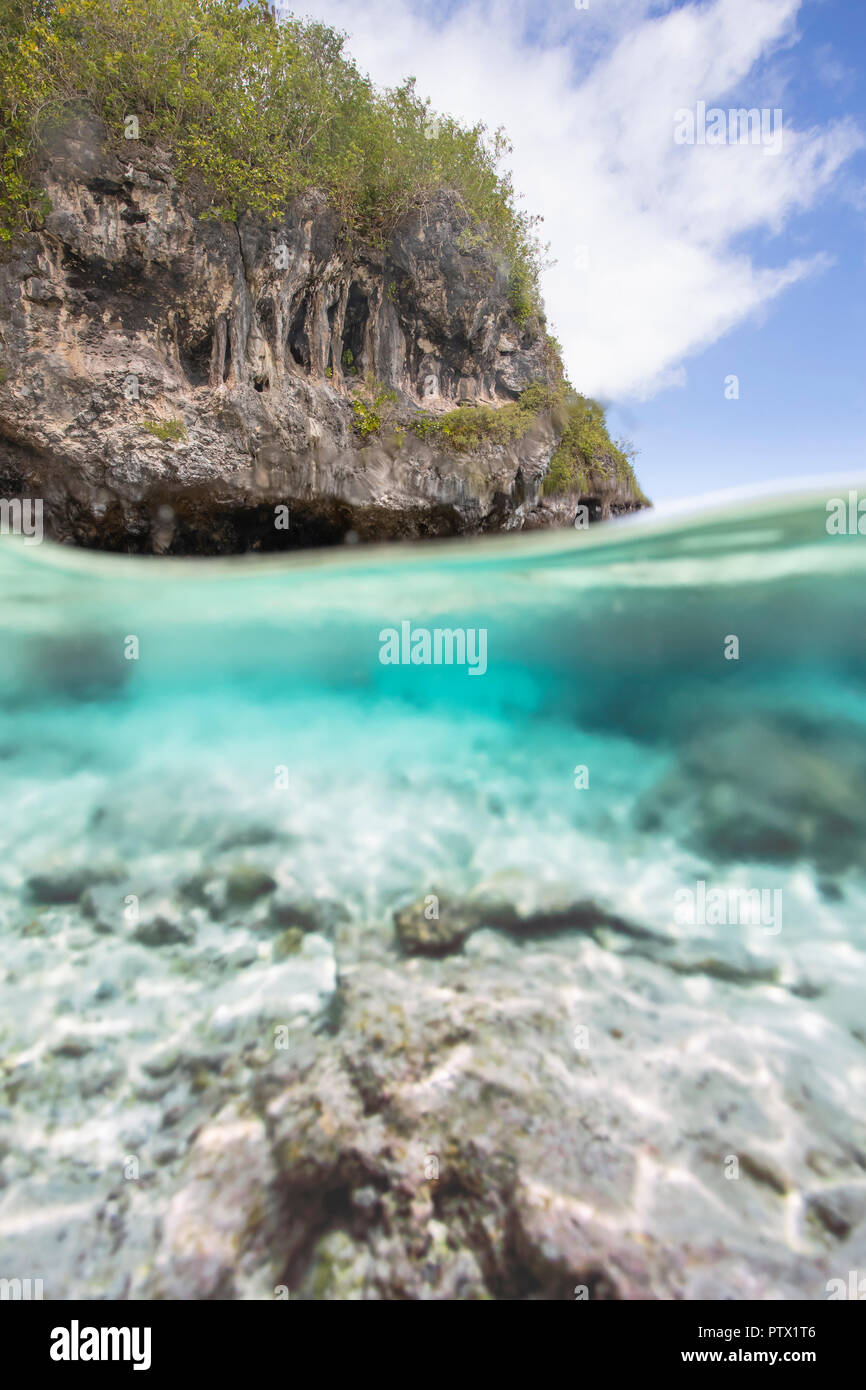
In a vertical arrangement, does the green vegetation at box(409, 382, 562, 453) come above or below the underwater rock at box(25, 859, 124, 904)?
above

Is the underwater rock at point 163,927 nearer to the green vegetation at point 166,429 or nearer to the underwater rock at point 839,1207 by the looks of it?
the underwater rock at point 839,1207

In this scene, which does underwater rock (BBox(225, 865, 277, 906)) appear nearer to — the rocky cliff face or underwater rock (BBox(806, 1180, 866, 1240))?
underwater rock (BBox(806, 1180, 866, 1240))

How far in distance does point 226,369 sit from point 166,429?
7.25 feet

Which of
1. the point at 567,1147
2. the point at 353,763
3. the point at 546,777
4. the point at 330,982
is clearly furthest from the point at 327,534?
the point at 567,1147

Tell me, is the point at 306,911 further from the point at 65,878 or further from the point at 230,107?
the point at 230,107

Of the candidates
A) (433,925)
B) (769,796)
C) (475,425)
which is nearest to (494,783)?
(433,925)

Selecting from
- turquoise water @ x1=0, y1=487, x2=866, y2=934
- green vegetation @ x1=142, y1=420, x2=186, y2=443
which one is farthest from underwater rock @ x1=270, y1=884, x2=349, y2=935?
green vegetation @ x1=142, y1=420, x2=186, y2=443

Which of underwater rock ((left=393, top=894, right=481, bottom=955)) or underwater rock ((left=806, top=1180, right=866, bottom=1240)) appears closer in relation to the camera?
underwater rock ((left=806, top=1180, right=866, bottom=1240))

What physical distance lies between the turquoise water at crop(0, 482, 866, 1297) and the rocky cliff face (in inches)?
84.9

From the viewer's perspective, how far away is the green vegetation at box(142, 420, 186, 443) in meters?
12.3

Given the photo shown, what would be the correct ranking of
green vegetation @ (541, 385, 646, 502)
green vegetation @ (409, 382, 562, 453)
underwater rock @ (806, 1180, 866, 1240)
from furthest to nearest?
green vegetation @ (541, 385, 646, 502) → green vegetation @ (409, 382, 562, 453) → underwater rock @ (806, 1180, 866, 1240)

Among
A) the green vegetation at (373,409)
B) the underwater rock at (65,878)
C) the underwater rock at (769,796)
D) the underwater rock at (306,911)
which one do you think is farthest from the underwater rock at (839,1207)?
the green vegetation at (373,409)

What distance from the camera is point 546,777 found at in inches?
252

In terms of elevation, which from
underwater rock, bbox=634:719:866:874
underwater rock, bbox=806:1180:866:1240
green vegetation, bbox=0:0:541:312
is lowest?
underwater rock, bbox=806:1180:866:1240
